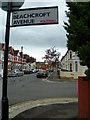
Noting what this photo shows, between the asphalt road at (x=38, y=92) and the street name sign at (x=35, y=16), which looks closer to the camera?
the street name sign at (x=35, y=16)

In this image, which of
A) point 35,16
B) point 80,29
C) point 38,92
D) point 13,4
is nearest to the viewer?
point 80,29

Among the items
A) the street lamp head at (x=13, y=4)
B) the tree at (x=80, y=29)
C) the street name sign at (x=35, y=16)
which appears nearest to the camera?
the tree at (x=80, y=29)

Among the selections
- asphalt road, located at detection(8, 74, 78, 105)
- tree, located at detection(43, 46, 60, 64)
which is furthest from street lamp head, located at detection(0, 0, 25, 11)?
tree, located at detection(43, 46, 60, 64)

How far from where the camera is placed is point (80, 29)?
468 cm

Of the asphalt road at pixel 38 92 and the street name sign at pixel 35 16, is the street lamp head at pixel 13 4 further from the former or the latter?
the asphalt road at pixel 38 92

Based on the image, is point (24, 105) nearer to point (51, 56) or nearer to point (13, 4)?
point (13, 4)

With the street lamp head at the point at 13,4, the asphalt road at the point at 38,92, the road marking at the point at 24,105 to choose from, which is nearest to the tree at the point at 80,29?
the street lamp head at the point at 13,4

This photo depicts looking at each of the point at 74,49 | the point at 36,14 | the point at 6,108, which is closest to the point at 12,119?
the point at 6,108

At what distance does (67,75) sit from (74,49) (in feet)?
82.4

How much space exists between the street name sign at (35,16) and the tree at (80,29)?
0.47 meters

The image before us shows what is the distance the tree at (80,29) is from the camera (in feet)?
15.2

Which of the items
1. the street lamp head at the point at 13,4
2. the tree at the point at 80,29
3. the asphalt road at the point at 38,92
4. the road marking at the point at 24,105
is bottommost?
the asphalt road at the point at 38,92

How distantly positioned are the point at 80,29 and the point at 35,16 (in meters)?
1.17

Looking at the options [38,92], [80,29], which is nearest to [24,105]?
[38,92]
